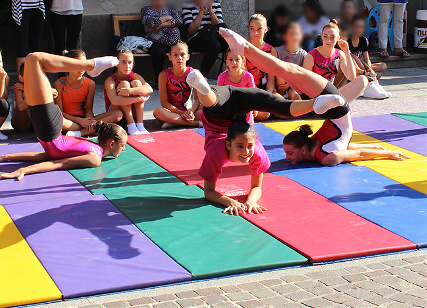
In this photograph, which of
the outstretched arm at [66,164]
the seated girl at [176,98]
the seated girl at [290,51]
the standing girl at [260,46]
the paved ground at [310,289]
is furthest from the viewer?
the seated girl at [290,51]

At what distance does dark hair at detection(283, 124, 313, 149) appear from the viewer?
237 inches

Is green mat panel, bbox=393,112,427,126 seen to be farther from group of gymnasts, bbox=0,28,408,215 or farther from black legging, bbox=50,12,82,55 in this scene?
black legging, bbox=50,12,82,55

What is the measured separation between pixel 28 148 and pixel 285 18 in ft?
12.1

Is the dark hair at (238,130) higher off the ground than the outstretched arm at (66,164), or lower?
higher

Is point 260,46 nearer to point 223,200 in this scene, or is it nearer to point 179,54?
point 179,54

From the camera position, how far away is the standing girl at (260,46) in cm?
788

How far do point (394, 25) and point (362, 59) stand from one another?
85.4 inches

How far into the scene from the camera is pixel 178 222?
4625 millimetres

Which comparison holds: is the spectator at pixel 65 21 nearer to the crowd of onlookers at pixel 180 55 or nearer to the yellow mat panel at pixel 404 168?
the crowd of onlookers at pixel 180 55

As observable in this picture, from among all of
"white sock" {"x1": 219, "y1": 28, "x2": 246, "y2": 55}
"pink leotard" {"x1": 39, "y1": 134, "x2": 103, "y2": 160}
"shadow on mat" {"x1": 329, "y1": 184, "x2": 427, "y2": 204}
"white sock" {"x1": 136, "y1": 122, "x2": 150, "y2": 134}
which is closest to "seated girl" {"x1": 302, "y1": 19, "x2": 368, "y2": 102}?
"shadow on mat" {"x1": 329, "y1": 184, "x2": 427, "y2": 204}

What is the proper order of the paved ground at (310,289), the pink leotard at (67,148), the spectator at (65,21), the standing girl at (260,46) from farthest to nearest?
the spectator at (65,21), the standing girl at (260,46), the pink leotard at (67,148), the paved ground at (310,289)

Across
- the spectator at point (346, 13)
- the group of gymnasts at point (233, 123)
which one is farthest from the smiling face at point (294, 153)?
the spectator at point (346, 13)

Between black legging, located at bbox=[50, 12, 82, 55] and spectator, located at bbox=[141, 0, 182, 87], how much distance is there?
116cm

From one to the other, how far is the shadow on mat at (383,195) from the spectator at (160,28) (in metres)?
4.97
